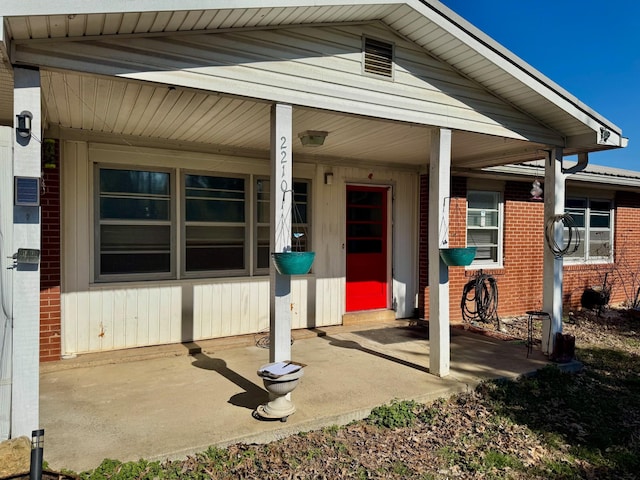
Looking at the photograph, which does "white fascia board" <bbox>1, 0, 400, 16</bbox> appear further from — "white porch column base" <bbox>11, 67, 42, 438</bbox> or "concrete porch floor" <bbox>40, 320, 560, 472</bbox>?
"concrete porch floor" <bbox>40, 320, 560, 472</bbox>

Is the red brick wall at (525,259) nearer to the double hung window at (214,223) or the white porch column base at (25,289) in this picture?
the double hung window at (214,223)

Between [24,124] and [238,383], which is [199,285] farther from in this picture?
[24,124]

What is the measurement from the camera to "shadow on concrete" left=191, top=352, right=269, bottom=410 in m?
4.05

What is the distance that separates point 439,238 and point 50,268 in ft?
14.4

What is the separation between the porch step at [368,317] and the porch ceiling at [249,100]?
262cm

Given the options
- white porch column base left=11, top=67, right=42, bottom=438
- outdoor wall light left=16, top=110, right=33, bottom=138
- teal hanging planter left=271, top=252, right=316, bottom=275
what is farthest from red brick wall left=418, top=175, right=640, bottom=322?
outdoor wall light left=16, top=110, right=33, bottom=138

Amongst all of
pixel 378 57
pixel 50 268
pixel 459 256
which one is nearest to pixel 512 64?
pixel 378 57

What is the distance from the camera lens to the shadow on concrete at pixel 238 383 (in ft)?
13.3

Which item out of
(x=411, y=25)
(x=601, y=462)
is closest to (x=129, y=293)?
(x=411, y=25)

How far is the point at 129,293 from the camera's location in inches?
222

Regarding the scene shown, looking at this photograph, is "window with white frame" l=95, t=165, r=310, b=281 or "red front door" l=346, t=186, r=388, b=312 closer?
"window with white frame" l=95, t=165, r=310, b=281

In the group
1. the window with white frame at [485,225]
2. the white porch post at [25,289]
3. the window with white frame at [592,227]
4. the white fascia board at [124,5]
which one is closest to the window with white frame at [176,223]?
the white porch post at [25,289]

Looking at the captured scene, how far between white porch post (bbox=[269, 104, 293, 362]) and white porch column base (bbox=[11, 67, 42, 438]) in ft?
5.71

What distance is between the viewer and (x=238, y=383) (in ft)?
15.0
